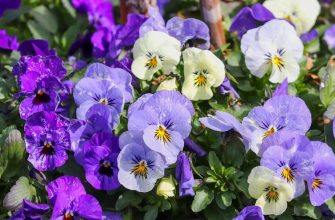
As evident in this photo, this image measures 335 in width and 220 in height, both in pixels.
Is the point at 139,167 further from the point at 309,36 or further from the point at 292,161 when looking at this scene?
the point at 309,36

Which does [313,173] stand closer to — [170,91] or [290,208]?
[290,208]

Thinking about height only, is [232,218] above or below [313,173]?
below

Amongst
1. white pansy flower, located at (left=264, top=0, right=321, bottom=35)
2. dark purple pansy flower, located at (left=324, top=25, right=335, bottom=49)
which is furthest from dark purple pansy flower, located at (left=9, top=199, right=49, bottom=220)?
dark purple pansy flower, located at (left=324, top=25, right=335, bottom=49)

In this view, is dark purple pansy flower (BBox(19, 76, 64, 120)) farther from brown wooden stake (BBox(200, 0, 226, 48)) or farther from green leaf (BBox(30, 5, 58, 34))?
green leaf (BBox(30, 5, 58, 34))

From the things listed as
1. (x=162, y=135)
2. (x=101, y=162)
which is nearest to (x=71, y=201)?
(x=101, y=162)

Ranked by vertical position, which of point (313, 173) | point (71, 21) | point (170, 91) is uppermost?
point (170, 91)

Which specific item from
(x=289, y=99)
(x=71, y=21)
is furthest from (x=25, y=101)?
(x=71, y=21)
